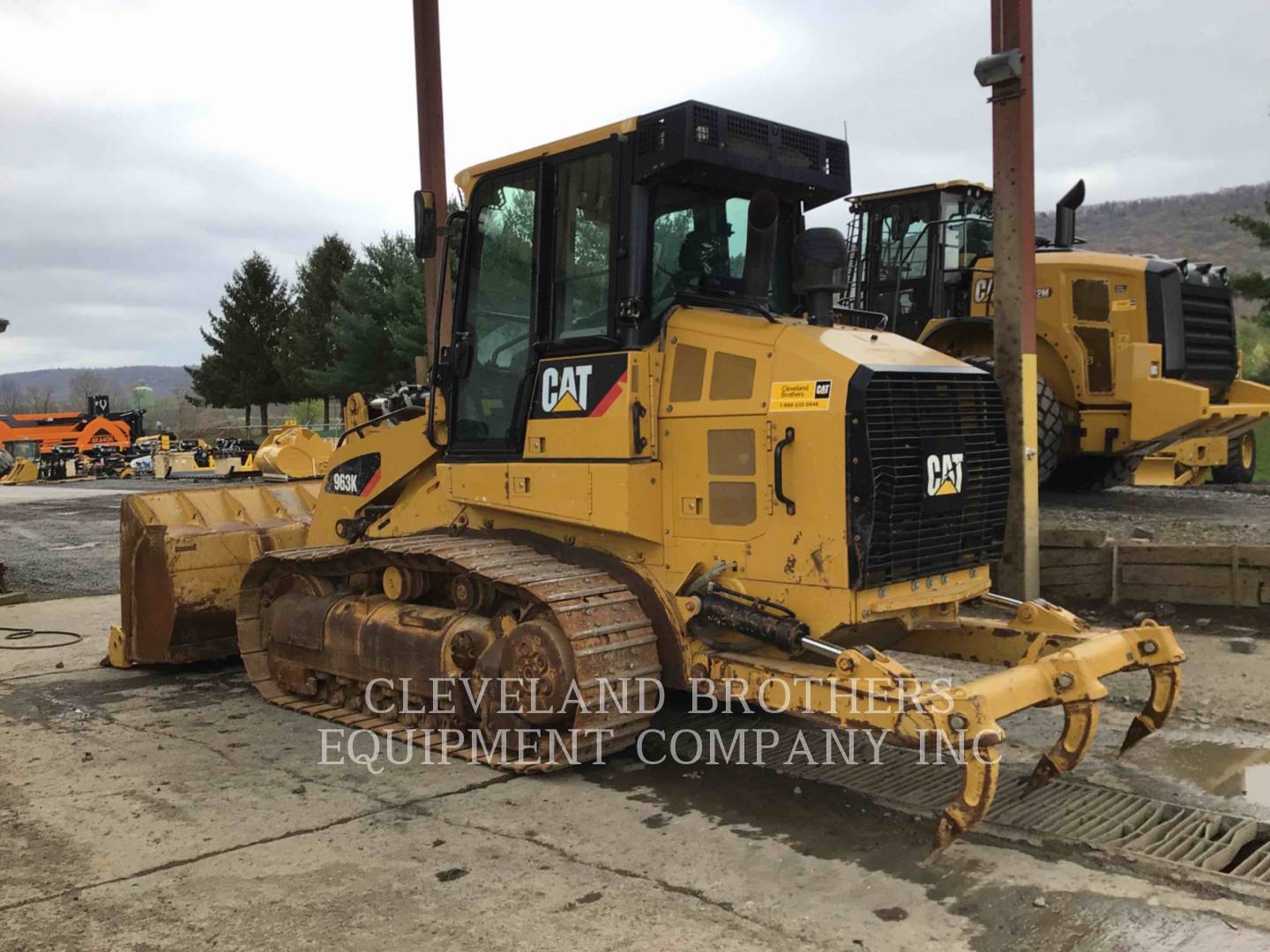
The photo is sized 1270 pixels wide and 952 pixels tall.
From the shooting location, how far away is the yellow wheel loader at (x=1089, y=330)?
32.2 feet

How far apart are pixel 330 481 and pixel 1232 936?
18.4 ft

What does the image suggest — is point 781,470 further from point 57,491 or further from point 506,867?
point 57,491

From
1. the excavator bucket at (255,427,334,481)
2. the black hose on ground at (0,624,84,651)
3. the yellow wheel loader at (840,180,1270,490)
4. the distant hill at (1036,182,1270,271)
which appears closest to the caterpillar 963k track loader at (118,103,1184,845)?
the black hose on ground at (0,624,84,651)

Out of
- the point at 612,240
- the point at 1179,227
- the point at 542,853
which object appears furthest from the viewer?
the point at 1179,227

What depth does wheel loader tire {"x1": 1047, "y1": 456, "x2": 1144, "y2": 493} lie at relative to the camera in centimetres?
1116

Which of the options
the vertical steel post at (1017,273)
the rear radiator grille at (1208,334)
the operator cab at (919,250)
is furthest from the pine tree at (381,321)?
the vertical steel post at (1017,273)

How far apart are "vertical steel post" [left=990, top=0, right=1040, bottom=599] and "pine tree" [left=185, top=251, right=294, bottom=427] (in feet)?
157

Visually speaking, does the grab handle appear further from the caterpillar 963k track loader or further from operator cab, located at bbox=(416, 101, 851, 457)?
operator cab, located at bbox=(416, 101, 851, 457)

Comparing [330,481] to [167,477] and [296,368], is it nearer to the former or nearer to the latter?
[167,477]

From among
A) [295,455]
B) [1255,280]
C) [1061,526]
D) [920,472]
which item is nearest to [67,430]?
[295,455]

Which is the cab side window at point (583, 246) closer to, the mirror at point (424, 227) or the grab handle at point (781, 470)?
the mirror at point (424, 227)

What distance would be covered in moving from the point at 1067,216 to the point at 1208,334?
66.1 inches

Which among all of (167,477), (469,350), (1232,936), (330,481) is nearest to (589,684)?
(469,350)

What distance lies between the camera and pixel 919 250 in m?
11.7
